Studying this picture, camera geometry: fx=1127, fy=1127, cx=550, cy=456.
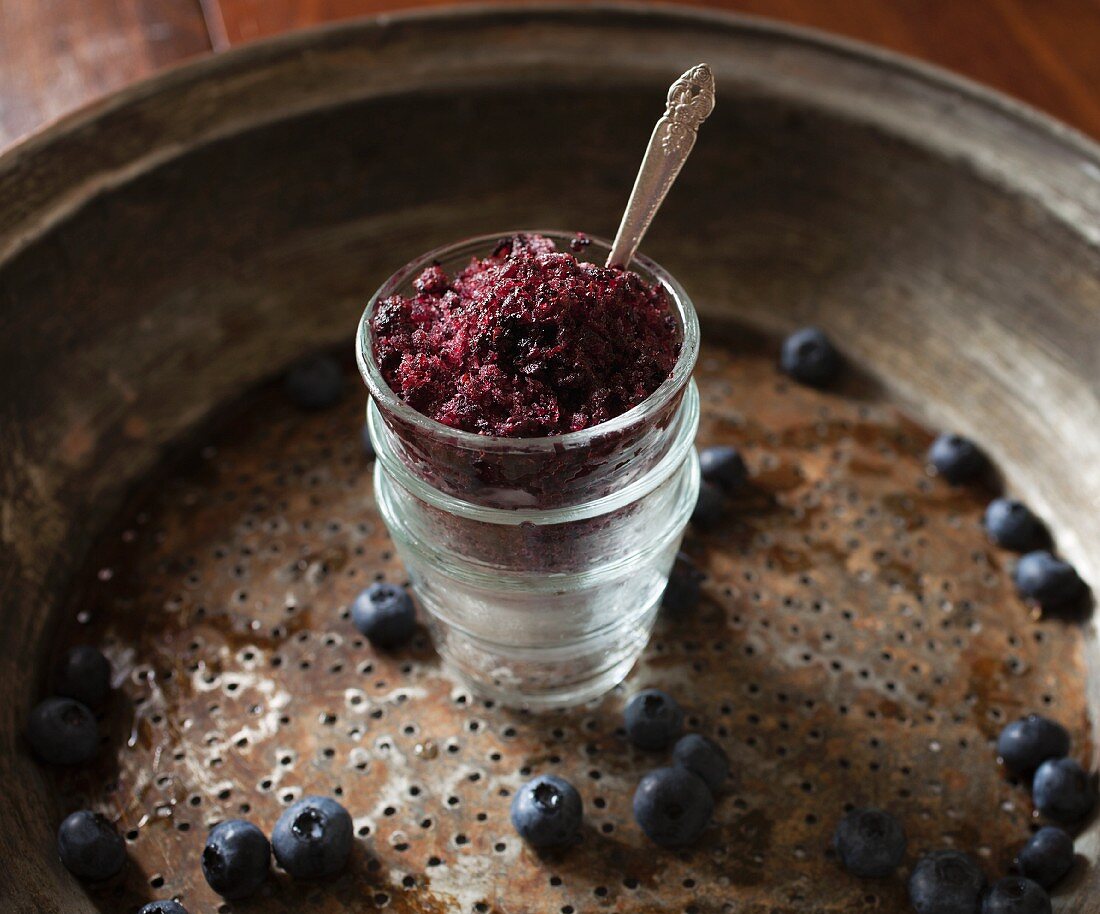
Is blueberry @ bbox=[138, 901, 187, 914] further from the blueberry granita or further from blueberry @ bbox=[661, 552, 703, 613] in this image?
blueberry @ bbox=[661, 552, 703, 613]

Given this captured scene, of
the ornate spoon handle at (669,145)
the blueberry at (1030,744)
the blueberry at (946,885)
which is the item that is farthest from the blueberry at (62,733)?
the blueberry at (1030,744)

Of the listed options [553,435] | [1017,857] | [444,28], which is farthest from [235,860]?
A: [444,28]

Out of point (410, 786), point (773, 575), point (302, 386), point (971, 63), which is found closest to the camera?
point (410, 786)

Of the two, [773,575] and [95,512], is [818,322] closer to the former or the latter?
[773,575]

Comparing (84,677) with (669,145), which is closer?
(669,145)

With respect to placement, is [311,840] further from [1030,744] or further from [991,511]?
[991,511]

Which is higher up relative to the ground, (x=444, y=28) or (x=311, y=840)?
(x=444, y=28)

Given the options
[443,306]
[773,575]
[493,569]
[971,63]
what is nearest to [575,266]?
[443,306]
